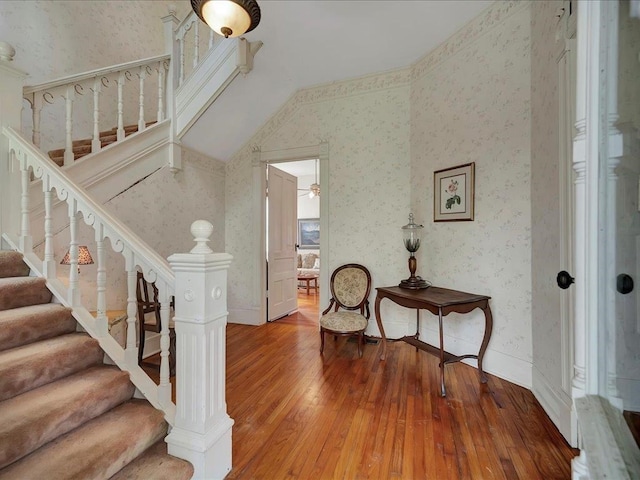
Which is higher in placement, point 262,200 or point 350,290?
point 262,200

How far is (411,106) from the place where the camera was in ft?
10.9

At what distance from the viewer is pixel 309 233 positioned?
7.80 m

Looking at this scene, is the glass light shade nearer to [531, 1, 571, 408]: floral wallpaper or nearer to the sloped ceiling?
[531, 1, 571, 408]: floral wallpaper

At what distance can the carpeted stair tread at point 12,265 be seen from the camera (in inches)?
67.8

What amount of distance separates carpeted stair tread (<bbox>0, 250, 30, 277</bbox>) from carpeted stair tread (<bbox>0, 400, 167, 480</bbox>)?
1.11 metres

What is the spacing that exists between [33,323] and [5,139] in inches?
49.9

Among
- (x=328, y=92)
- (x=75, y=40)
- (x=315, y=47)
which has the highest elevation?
(x=75, y=40)

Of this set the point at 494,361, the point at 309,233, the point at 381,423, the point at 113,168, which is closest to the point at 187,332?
the point at 381,423

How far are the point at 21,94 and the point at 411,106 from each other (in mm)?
3384

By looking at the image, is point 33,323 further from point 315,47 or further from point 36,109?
point 315,47

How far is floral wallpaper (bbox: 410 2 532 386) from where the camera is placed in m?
2.30

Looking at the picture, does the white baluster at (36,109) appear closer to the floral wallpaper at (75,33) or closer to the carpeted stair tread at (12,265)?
the floral wallpaper at (75,33)

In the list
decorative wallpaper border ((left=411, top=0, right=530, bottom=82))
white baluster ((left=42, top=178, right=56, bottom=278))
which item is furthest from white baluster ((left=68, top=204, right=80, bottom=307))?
decorative wallpaper border ((left=411, top=0, right=530, bottom=82))

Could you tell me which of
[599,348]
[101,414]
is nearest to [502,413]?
[599,348]
